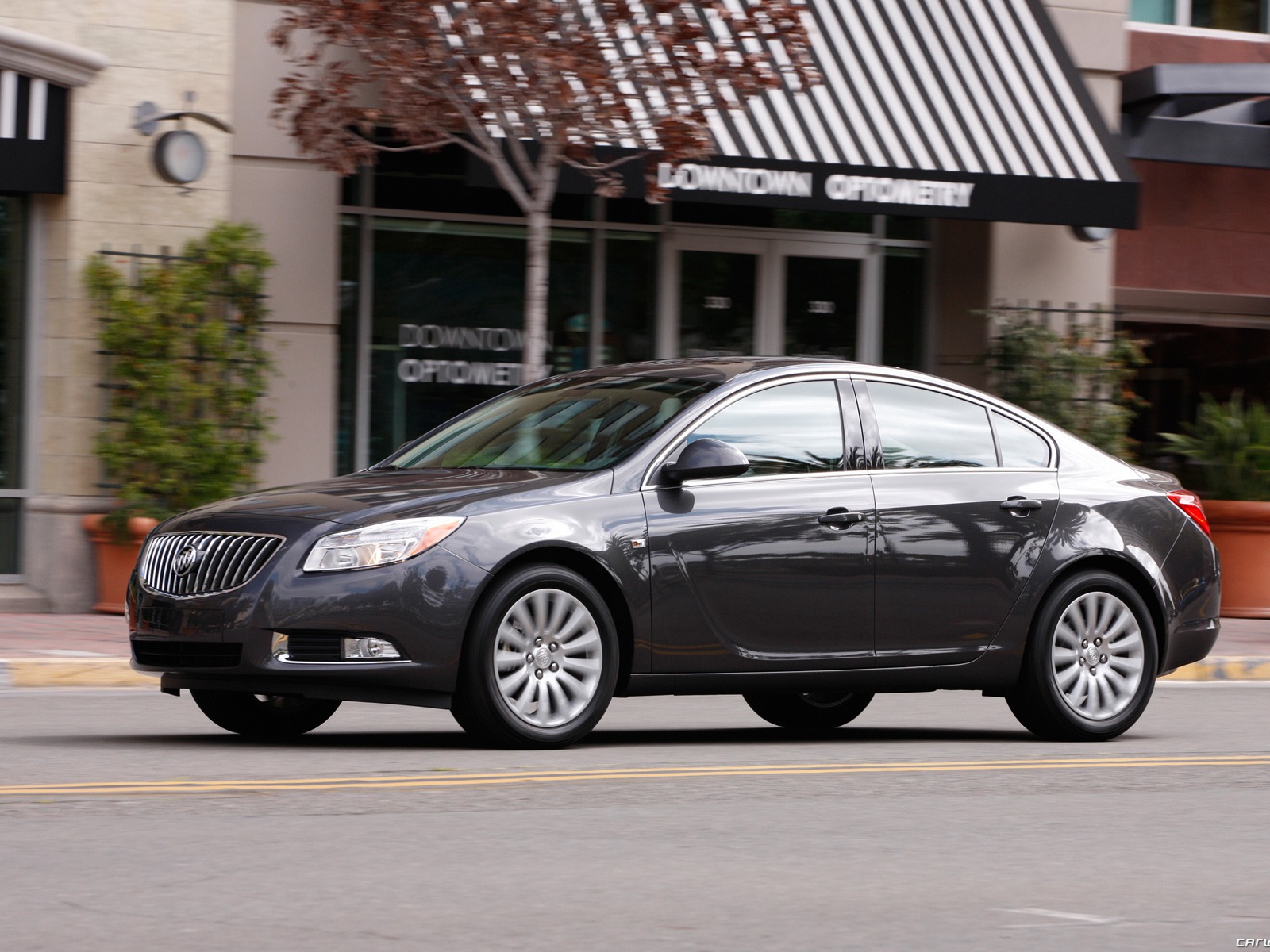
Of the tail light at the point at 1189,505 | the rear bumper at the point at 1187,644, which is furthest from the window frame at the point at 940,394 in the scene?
the rear bumper at the point at 1187,644

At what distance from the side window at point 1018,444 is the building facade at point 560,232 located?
6.55 meters

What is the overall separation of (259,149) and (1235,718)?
902 centimetres

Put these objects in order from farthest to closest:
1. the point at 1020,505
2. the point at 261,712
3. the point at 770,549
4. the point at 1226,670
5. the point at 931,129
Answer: the point at 931,129 → the point at 1226,670 → the point at 1020,505 → the point at 261,712 → the point at 770,549

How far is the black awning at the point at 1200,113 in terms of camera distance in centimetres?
1912

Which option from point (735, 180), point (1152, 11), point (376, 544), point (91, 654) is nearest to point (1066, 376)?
point (735, 180)

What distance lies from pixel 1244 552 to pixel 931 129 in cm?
453

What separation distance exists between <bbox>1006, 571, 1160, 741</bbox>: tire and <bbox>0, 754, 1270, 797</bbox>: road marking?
556 millimetres

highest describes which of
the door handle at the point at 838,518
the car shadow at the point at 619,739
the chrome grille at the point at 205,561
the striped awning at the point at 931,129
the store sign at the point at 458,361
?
the striped awning at the point at 931,129

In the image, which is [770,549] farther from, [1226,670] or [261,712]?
[1226,670]

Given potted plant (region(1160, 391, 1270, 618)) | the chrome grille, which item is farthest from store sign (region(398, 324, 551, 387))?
the chrome grille

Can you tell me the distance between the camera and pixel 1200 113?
20.1 m

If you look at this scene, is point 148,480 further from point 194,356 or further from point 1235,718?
point 1235,718

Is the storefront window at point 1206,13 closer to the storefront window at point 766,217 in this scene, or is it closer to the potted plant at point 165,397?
the storefront window at point 766,217

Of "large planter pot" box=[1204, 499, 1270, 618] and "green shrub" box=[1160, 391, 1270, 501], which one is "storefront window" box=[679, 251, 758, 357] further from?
"large planter pot" box=[1204, 499, 1270, 618]
